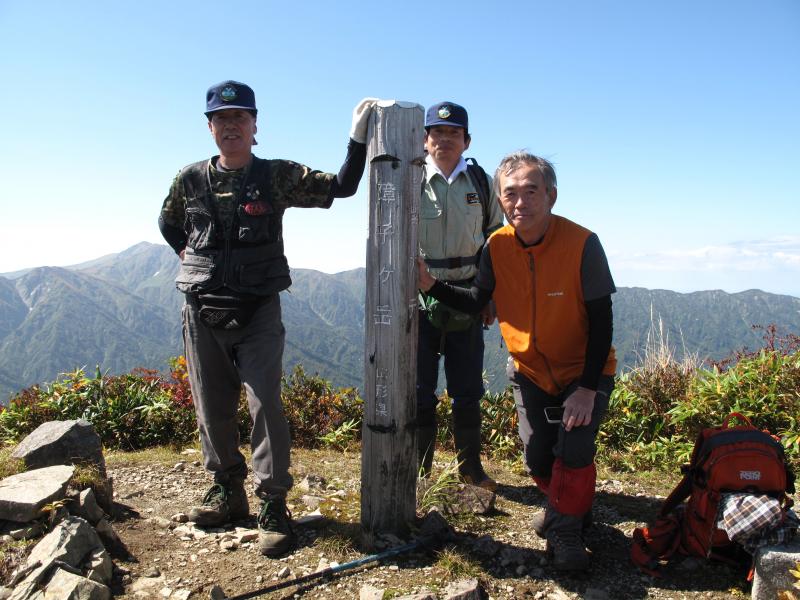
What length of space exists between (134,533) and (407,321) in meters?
2.63

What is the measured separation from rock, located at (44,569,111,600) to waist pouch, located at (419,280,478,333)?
2954 mm

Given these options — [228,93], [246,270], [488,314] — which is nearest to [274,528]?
[246,270]

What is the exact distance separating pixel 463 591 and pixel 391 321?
1731 mm

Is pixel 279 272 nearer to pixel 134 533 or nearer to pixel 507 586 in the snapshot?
pixel 134 533

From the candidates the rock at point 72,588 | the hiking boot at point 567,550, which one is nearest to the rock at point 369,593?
the hiking boot at point 567,550

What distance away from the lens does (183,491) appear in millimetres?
5281

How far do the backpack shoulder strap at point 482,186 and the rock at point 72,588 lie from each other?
3.78 metres

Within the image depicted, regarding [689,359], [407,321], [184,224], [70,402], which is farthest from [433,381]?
[70,402]

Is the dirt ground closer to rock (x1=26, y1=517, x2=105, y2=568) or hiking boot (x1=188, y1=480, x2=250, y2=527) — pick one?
hiking boot (x1=188, y1=480, x2=250, y2=527)

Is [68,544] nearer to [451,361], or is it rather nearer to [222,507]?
[222,507]

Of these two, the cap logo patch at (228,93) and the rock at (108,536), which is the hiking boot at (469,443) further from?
the cap logo patch at (228,93)

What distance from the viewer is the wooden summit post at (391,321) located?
3889 mm

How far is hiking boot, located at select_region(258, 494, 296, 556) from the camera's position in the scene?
3.97m

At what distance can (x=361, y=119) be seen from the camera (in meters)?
3.98
